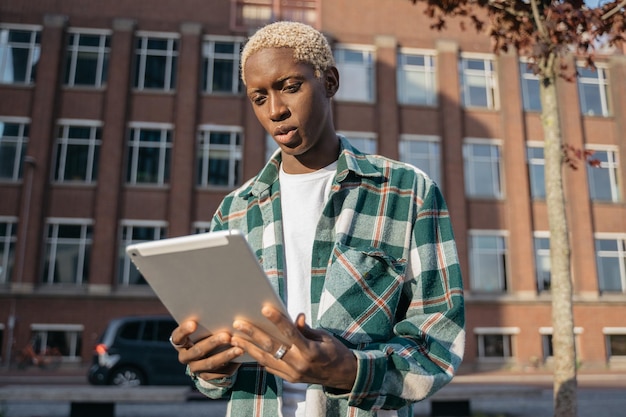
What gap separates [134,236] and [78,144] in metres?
4.11

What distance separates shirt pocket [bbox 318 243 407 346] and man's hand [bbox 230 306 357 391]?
0.69 ft

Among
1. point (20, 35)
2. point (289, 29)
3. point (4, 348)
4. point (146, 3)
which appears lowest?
point (4, 348)

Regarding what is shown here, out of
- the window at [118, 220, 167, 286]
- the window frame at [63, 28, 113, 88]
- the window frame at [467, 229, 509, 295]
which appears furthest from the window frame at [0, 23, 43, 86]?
the window frame at [467, 229, 509, 295]

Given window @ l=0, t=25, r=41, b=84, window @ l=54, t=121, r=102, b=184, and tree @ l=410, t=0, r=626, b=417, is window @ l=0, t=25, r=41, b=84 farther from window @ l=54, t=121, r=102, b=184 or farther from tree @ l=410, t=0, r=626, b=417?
tree @ l=410, t=0, r=626, b=417

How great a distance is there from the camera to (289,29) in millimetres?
1743

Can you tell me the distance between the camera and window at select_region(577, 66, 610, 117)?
2397 centimetres

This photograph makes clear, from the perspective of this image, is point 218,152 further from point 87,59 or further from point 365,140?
point 87,59

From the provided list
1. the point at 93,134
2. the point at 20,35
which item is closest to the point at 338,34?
the point at 93,134

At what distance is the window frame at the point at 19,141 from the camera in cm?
2036

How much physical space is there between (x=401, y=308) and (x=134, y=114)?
69.7ft

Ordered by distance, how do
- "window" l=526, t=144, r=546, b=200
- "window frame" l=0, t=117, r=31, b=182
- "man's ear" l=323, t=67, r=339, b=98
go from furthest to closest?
"window" l=526, t=144, r=546, b=200, "window frame" l=0, t=117, r=31, b=182, "man's ear" l=323, t=67, r=339, b=98

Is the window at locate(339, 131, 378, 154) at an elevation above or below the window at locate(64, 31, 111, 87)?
below

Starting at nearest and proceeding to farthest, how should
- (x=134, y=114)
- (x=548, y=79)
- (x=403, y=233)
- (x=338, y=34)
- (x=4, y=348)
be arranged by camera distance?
(x=403, y=233) < (x=548, y=79) < (x=4, y=348) < (x=134, y=114) < (x=338, y=34)

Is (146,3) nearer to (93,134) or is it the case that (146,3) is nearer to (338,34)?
(93,134)
